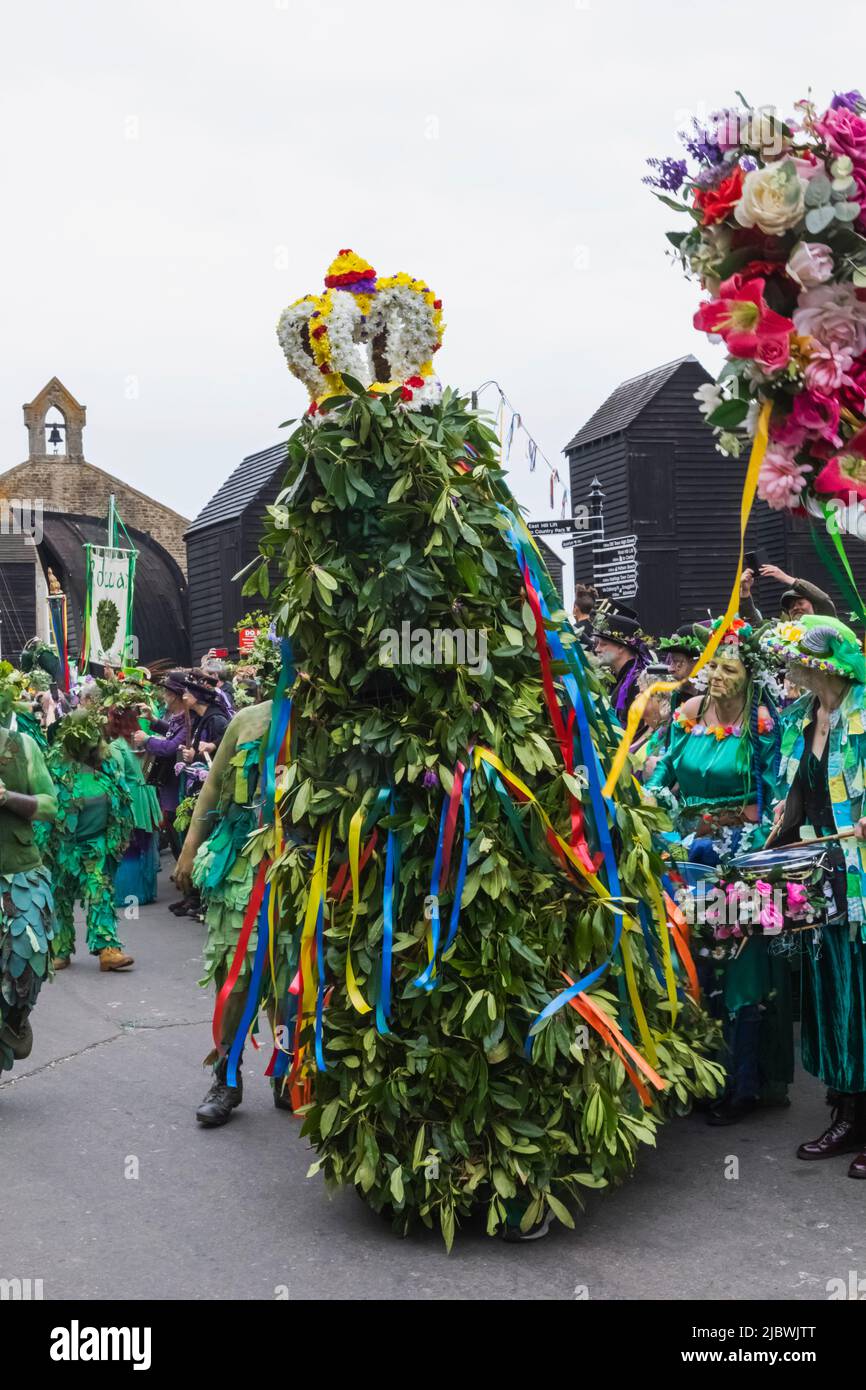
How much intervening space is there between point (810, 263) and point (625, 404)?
20780 millimetres

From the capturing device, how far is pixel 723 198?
9.10 feet

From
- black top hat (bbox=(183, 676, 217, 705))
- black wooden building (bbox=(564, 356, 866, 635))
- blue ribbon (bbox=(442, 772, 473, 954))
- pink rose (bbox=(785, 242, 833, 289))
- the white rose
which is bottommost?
blue ribbon (bbox=(442, 772, 473, 954))

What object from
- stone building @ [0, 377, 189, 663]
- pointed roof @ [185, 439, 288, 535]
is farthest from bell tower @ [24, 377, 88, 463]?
pointed roof @ [185, 439, 288, 535]

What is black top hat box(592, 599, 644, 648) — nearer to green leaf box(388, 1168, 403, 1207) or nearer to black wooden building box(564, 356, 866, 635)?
green leaf box(388, 1168, 403, 1207)

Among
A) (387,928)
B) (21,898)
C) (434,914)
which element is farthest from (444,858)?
(21,898)

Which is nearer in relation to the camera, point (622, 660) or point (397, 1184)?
point (397, 1184)

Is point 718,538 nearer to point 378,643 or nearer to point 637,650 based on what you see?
point 637,650

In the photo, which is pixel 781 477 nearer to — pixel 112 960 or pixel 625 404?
pixel 112 960

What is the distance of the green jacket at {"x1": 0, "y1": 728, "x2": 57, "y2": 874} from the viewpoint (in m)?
6.48

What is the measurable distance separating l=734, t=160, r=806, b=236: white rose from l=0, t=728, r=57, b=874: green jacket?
4.62 meters

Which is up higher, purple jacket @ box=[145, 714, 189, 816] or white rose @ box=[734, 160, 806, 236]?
white rose @ box=[734, 160, 806, 236]

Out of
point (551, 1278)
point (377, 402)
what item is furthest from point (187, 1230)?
point (377, 402)
